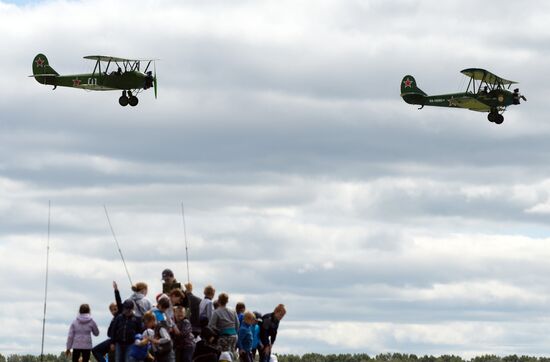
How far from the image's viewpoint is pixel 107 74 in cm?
7075

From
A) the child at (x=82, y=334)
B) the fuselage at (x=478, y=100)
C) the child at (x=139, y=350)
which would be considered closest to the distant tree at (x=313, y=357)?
the child at (x=82, y=334)

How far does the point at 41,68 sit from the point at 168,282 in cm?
5070

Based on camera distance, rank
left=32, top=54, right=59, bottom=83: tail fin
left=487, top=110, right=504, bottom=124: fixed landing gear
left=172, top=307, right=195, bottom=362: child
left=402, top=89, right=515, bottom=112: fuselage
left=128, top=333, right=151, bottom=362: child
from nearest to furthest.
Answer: left=128, top=333, right=151, bottom=362: child < left=172, top=307, right=195, bottom=362: child < left=487, top=110, right=504, bottom=124: fixed landing gear < left=402, top=89, right=515, bottom=112: fuselage < left=32, top=54, right=59, bottom=83: tail fin

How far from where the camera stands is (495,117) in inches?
2803

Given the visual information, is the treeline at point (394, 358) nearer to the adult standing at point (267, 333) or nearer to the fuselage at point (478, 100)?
the adult standing at point (267, 333)

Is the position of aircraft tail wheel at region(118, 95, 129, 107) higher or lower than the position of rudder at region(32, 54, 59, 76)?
lower

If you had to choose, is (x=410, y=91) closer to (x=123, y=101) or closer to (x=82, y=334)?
(x=123, y=101)

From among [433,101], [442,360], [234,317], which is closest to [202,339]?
[234,317]

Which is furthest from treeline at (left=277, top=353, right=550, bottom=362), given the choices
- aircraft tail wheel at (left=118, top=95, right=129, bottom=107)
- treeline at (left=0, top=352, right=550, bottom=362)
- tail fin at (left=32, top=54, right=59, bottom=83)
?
tail fin at (left=32, top=54, right=59, bottom=83)

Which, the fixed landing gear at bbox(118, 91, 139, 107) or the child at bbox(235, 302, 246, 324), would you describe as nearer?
the child at bbox(235, 302, 246, 324)

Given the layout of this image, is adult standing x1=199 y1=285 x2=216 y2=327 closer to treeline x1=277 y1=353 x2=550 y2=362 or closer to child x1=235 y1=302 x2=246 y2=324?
child x1=235 y1=302 x2=246 y2=324

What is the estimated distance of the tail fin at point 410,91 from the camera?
262ft

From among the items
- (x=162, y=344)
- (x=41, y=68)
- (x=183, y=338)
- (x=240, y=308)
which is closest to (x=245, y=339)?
(x=240, y=308)

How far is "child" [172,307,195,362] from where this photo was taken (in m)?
26.8
